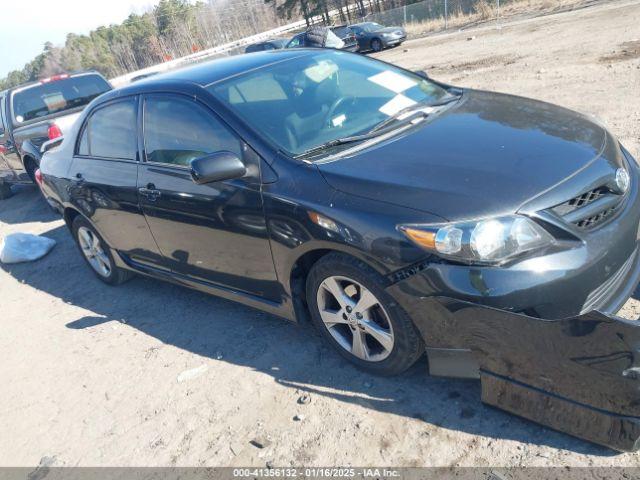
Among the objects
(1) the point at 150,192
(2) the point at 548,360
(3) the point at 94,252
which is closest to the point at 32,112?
(3) the point at 94,252

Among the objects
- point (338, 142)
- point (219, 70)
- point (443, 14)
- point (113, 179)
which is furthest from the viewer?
point (443, 14)

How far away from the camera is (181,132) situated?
144 inches

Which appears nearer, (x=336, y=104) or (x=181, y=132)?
(x=336, y=104)

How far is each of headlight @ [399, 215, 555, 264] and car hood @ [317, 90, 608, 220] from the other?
6 centimetres

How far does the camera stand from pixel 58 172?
5.22m

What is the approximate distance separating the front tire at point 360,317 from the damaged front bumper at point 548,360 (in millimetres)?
120

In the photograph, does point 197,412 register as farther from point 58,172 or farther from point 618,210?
point 58,172

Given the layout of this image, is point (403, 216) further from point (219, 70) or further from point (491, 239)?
point (219, 70)

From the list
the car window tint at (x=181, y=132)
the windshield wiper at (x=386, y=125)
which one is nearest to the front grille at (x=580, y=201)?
the windshield wiper at (x=386, y=125)

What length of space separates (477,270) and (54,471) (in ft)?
8.94

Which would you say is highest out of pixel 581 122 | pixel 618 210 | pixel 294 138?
pixel 294 138

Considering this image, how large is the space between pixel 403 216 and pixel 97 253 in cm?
381

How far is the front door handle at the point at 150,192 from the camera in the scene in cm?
385

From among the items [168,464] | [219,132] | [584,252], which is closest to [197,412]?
[168,464]
